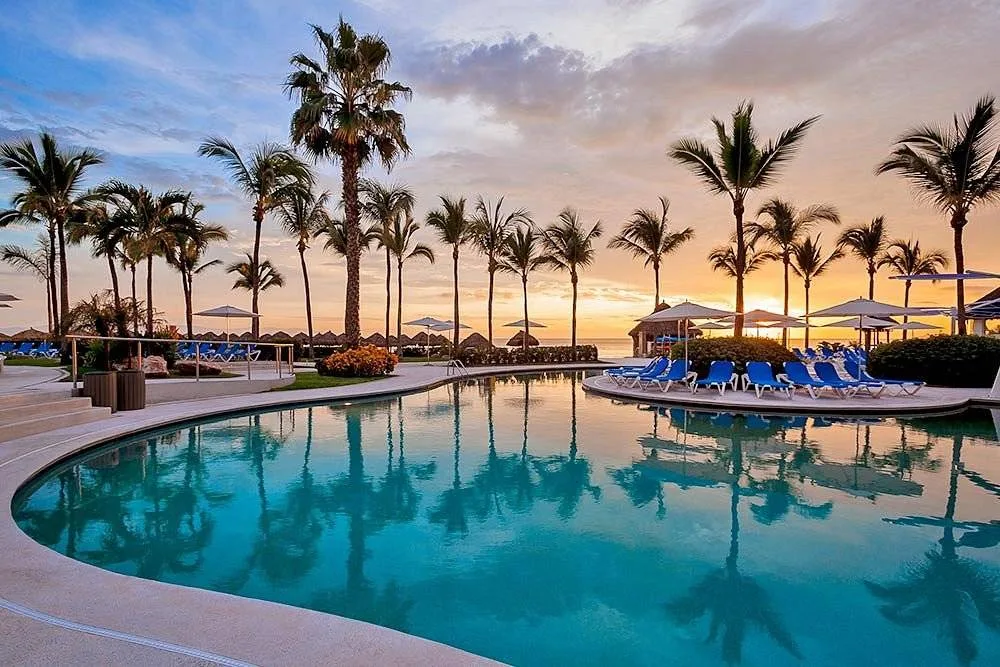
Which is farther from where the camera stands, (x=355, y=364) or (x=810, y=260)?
(x=810, y=260)

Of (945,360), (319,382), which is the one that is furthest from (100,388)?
(945,360)

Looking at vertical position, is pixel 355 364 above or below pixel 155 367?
below

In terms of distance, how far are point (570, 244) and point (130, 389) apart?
871 inches

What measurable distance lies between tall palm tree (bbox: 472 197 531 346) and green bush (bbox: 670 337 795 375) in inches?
554

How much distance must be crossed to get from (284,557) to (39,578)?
1570mm

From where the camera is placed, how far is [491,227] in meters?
28.0

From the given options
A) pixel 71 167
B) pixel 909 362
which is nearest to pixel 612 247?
pixel 909 362

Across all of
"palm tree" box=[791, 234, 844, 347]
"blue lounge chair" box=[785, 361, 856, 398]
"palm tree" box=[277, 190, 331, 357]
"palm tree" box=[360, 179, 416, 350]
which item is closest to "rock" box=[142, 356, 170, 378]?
"palm tree" box=[360, 179, 416, 350]

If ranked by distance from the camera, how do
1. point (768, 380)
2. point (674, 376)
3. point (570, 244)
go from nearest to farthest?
point (768, 380) → point (674, 376) → point (570, 244)

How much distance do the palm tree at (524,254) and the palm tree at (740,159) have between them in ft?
40.0

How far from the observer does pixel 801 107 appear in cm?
1644

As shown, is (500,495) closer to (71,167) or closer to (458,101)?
(458,101)

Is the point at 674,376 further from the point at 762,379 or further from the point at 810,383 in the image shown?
the point at 810,383

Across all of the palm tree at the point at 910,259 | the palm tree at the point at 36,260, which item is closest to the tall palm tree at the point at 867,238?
the palm tree at the point at 910,259
